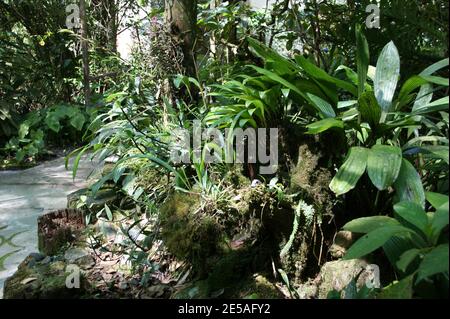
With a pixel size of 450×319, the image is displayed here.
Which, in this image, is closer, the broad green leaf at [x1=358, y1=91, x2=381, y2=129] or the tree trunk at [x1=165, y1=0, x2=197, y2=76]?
the broad green leaf at [x1=358, y1=91, x2=381, y2=129]

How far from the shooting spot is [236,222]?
2.25 meters

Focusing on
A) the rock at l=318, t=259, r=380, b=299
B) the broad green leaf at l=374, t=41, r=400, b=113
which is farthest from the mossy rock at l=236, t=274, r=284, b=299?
the broad green leaf at l=374, t=41, r=400, b=113

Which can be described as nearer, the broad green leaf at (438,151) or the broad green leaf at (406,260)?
the broad green leaf at (406,260)

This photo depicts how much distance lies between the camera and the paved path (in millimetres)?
3012

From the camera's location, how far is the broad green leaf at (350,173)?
1.81 m

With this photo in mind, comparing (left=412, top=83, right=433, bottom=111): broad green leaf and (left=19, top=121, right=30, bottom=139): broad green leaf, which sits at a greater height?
(left=412, top=83, right=433, bottom=111): broad green leaf

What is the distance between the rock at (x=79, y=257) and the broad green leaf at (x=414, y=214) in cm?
170

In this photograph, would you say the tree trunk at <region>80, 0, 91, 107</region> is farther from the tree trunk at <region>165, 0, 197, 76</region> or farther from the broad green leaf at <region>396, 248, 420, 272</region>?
the broad green leaf at <region>396, 248, 420, 272</region>

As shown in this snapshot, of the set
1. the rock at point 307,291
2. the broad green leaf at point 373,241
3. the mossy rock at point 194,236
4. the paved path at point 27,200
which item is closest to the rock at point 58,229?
the paved path at point 27,200

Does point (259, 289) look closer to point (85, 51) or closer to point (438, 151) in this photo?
point (438, 151)

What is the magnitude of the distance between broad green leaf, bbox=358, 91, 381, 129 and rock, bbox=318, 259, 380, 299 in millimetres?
593

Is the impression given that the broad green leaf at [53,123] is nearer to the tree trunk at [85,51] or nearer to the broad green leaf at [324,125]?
the tree trunk at [85,51]

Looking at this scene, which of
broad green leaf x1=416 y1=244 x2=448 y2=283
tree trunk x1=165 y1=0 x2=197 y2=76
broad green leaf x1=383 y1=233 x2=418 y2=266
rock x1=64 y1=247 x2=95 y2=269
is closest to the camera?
broad green leaf x1=416 y1=244 x2=448 y2=283
